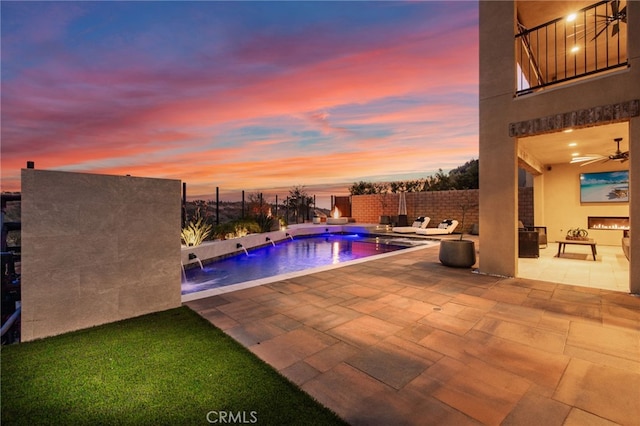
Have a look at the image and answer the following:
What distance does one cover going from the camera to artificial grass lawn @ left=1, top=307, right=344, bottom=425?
178cm

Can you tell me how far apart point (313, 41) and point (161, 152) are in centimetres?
820

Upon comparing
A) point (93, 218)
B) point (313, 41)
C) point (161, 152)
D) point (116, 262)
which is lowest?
point (116, 262)

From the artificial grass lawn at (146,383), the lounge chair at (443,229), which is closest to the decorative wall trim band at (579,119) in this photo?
the artificial grass lawn at (146,383)

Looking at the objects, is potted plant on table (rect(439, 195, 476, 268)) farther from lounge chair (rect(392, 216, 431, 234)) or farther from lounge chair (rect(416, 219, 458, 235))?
lounge chair (rect(392, 216, 431, 234))

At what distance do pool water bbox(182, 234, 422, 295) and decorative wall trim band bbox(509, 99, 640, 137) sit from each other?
557cm

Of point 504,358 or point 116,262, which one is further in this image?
point 116,262

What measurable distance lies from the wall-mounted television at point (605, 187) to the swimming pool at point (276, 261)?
578 centimetres

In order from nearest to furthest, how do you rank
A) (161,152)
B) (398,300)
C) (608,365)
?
(608,365) → (398,300) → (161,152)

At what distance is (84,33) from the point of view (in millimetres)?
6520

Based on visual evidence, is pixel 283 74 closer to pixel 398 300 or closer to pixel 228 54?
pixel 228 54

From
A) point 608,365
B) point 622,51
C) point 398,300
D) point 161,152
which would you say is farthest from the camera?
point 161,152

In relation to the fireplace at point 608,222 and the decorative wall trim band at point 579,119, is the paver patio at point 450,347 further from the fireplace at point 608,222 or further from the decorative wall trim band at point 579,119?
the fireplace at point 608,222

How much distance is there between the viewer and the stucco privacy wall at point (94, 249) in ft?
9.55

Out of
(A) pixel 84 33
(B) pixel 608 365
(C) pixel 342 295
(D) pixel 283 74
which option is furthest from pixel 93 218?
(D) pixel 283 74
